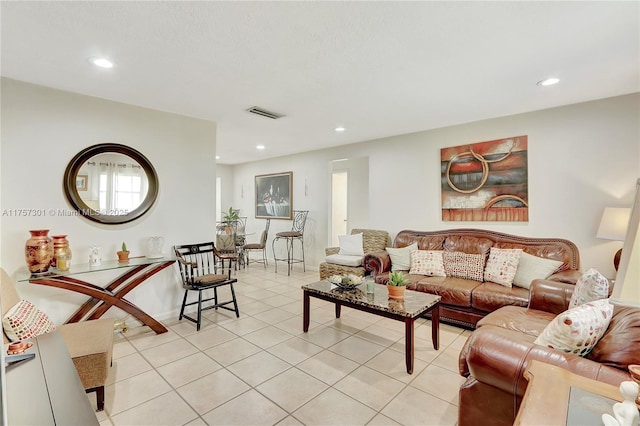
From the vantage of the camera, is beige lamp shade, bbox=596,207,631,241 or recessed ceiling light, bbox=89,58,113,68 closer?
recessed ceiling light, bbox=89,58,113,68

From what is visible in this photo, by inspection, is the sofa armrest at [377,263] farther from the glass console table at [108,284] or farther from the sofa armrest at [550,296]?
the glass console table at [108,284]

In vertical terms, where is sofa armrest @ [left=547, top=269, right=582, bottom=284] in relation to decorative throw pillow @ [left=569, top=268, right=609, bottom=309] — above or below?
below

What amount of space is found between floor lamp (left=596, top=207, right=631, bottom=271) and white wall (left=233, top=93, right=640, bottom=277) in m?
0.28

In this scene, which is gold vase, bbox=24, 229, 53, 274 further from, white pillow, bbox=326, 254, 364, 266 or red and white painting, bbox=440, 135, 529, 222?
red and white painting, bbox=440, 135, 529, 222

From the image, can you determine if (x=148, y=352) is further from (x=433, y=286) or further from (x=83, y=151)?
(x=433, y=286)

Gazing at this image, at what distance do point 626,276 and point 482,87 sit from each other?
97.5 inches

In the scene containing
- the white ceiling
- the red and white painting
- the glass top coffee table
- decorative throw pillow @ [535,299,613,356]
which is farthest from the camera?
the red and white painting

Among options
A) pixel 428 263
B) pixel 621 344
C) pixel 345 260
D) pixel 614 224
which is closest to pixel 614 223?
pixel 614 224

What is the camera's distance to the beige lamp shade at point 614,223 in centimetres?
288

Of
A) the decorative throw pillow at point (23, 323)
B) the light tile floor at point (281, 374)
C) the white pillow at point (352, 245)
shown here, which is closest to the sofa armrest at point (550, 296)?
the light tile floor at point (281, 374)

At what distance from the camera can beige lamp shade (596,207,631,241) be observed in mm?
2881

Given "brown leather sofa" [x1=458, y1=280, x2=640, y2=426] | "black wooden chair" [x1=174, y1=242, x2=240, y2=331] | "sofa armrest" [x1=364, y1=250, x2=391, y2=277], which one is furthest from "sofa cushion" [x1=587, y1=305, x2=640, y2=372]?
"black wooden chair" [x1=174, y1=242, x2=240, y2=331]

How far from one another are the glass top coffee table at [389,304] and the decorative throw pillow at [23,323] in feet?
6.82

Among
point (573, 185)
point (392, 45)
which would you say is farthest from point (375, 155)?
point (392, 45)
